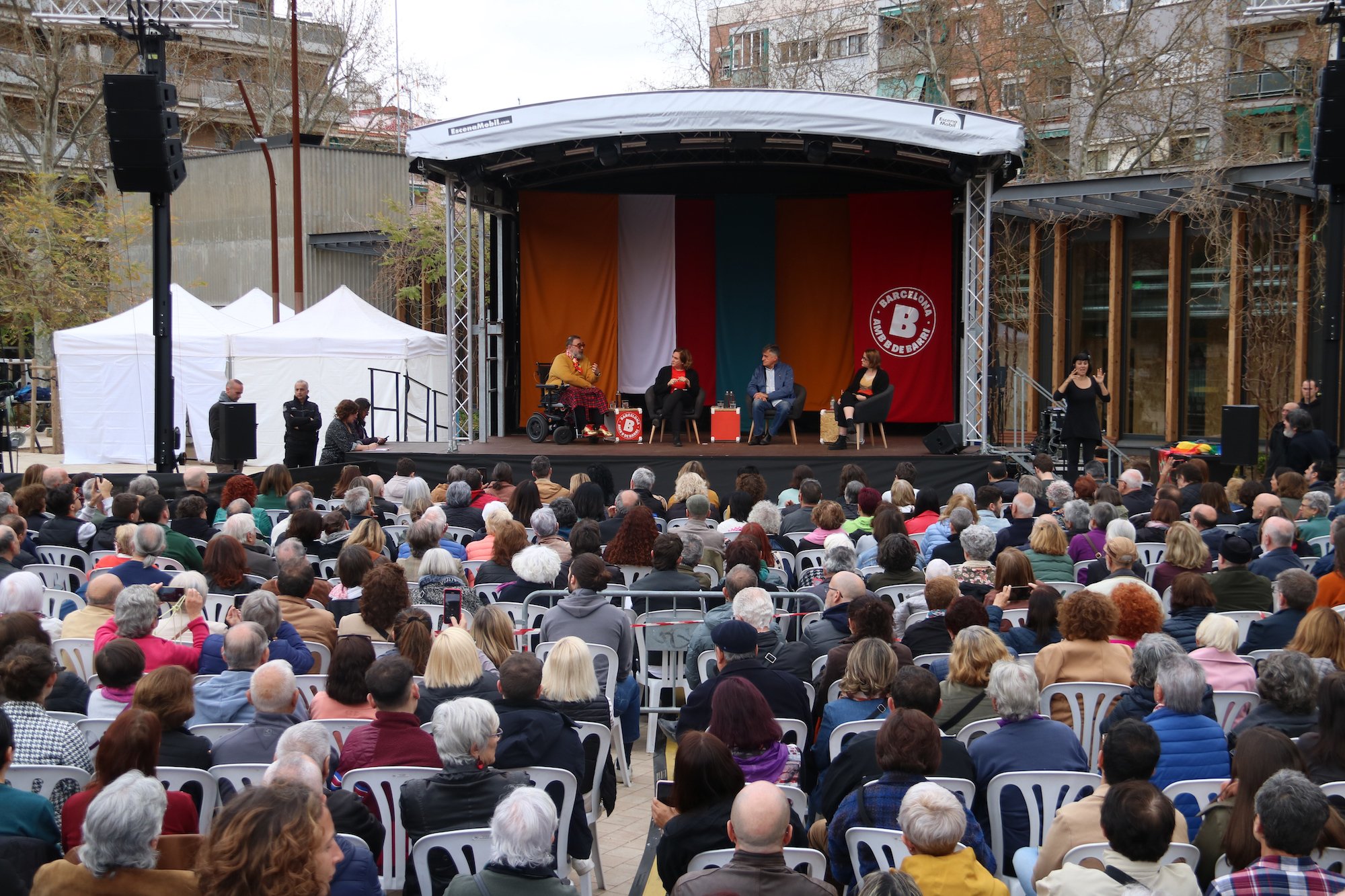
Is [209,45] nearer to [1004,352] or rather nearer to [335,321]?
[335,321]

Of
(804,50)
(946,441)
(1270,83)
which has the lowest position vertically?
(946,441)

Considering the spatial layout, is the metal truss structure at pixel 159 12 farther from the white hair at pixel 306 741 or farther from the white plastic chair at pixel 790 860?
the white plastic chair at pixel 790 860

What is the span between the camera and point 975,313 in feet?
39.8

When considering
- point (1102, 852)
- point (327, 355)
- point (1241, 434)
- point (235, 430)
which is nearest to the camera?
point (1102, 852)

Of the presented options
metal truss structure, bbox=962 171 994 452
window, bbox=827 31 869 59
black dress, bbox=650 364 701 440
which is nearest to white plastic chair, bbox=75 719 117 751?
metal truss structure, bbox=962 171 994 452

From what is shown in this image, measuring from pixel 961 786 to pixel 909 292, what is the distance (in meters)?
11.6

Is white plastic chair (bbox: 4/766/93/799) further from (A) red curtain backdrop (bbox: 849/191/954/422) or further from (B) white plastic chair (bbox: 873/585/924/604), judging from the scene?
(A) red curtain backdrop (bbox: 849/191/954/422)

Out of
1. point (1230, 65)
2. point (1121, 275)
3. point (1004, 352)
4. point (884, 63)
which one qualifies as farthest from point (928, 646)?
point (884, 63)

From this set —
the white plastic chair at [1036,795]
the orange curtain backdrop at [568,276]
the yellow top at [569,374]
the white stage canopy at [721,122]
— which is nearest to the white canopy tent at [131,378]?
the orange curtain backdrop at [568,276]

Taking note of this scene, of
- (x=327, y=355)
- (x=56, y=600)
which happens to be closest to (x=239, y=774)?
(x=56, y=600)

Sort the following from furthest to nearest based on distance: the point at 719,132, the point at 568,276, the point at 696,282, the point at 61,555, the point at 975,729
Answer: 1. the point at 696,282
2. the point at 568,276
3. the point at 719,132
4. the point at 61,555
5. the point at 975,729

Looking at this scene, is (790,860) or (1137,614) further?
(1137,614)

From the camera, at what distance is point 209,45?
3572cm

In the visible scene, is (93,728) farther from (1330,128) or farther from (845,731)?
(1330,128)
